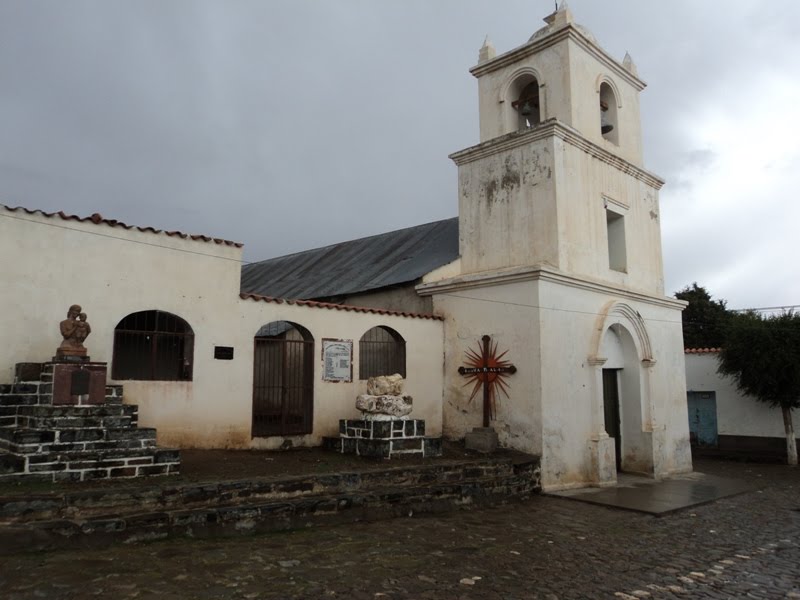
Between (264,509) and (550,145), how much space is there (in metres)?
8.98

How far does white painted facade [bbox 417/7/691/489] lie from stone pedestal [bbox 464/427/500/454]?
0.84ft

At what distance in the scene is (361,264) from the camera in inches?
687

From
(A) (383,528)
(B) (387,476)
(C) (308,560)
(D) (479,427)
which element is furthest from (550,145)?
→ (C) (308,560)

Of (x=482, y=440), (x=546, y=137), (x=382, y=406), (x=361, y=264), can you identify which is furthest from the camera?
(x=361, y=264)

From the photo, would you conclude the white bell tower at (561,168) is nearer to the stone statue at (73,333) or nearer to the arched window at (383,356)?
the arched window at (383,356)

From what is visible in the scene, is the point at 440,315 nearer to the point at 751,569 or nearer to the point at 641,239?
the point at 641,239

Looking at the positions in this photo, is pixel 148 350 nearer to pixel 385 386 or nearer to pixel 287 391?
pixel 287 391

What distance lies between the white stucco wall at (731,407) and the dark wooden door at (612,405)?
7.65m

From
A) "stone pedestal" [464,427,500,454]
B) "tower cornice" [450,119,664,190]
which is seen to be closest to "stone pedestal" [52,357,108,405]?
"stone pedestal" [464,427,500,454]

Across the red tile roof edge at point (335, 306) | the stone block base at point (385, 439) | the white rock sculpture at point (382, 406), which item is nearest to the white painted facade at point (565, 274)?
the red tile roof edge at point (335, 306)

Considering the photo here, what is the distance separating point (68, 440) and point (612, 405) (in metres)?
11.2

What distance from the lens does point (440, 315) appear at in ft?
43.9

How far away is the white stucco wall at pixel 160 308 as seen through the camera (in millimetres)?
8344

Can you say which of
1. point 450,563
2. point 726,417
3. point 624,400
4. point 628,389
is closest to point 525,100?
point 628,389
